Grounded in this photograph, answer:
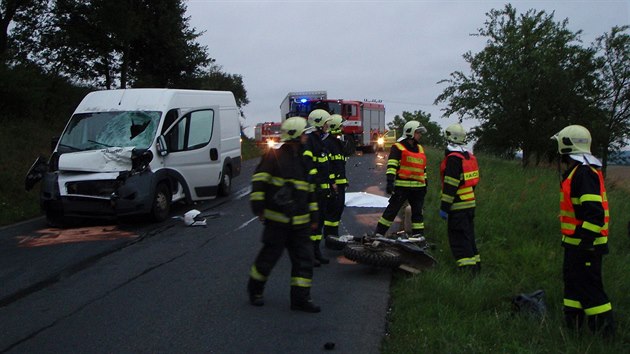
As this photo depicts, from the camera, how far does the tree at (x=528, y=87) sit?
28.7 metres

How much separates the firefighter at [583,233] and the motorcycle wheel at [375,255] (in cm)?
192

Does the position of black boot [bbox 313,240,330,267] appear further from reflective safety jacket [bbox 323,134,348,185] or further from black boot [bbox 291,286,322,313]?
black boot [bbox 291,286,322,313]

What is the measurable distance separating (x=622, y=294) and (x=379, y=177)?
11493 mm

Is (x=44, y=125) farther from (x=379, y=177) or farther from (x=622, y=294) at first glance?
(x=622, y=294)

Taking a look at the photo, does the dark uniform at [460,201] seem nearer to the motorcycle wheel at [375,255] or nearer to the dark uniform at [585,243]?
the motorcycle wheel at [375,255]

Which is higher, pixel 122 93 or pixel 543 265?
pixel 122 93

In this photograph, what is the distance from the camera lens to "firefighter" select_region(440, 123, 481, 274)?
6418 millimetres

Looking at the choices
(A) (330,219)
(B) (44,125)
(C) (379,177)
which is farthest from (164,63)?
(A) (330,219)

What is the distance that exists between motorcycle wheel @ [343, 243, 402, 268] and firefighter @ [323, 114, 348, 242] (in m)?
1.12

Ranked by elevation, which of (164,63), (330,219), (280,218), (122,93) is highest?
(164,63)

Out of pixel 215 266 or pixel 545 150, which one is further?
pixel 545 150

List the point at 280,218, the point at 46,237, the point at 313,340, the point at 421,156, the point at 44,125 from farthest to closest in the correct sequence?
the point at 44,125
the point at 46,237
the point at 421,156
the point at 280,218
the point at 313,340

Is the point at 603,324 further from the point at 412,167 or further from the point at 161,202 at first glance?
the point at 161,202

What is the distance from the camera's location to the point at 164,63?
2798cm
